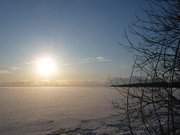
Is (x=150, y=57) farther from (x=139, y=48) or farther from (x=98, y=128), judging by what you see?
(x=98, y=128)

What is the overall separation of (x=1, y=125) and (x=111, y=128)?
236 inches

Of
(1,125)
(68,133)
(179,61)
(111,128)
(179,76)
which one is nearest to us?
(179,61)

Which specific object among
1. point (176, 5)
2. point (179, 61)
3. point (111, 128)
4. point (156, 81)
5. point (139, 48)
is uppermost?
point (176, 5)

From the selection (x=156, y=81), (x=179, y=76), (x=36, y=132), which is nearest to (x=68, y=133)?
(x=36, y=132)

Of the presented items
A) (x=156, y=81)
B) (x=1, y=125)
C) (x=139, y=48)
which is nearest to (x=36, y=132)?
(x=1, y=125)

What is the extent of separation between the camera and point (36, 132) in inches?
424

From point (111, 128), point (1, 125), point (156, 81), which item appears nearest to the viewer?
point (156, 81)

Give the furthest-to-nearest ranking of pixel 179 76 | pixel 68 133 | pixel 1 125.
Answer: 1. pixel 1 125
2. pixel 68 133
3. pixel 179 76

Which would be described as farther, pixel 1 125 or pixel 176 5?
pixel 1 125

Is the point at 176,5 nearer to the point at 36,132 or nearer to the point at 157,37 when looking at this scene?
the point at 157,37

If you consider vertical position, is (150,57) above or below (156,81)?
above

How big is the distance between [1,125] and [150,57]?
11338 mm

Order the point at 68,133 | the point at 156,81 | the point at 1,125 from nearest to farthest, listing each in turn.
Result: the point at 156,81, the point at 68,133, the point at 1,125

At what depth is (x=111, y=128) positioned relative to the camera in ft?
36.4
